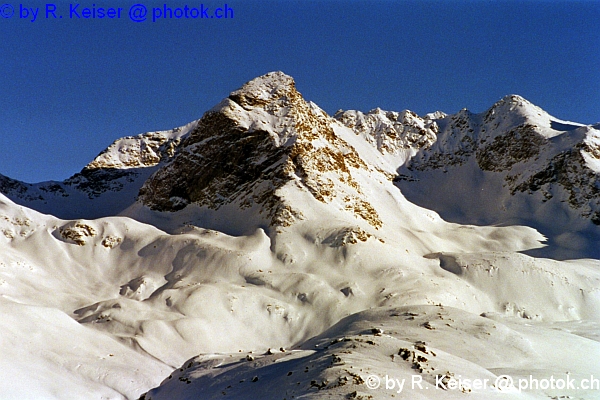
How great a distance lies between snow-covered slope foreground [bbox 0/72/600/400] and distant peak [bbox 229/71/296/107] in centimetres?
42

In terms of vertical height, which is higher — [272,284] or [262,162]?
[262,162]

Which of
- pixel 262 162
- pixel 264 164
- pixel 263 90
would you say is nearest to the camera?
pixel 264 164

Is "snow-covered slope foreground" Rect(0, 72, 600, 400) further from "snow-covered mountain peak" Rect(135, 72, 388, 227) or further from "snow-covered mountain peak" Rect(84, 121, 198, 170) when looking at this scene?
"snow-covered mountain peak" Rect(84, 121, 198, 170)

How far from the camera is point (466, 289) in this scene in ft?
218

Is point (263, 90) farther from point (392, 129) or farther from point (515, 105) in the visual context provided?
point (515, 105)

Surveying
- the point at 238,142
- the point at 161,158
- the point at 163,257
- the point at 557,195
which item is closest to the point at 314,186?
the point at 238,142

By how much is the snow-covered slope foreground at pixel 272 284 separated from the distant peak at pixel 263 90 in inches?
16.4

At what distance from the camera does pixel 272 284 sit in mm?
65125

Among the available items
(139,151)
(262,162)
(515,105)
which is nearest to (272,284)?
(262,162)

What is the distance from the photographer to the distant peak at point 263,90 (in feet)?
349

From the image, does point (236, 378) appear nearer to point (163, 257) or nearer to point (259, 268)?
point (259, 268)

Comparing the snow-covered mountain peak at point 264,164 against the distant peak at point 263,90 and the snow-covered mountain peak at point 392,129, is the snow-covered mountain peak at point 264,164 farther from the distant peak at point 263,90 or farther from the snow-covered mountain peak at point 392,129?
the snow-covered mountain peak at point 392,129

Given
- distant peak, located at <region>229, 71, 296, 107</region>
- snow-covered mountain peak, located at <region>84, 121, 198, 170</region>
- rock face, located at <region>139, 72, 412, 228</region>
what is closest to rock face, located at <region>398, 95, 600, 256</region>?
rock face, located at <region>139, 72, 412, 228</region>

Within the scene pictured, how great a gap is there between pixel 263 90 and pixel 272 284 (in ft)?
181
